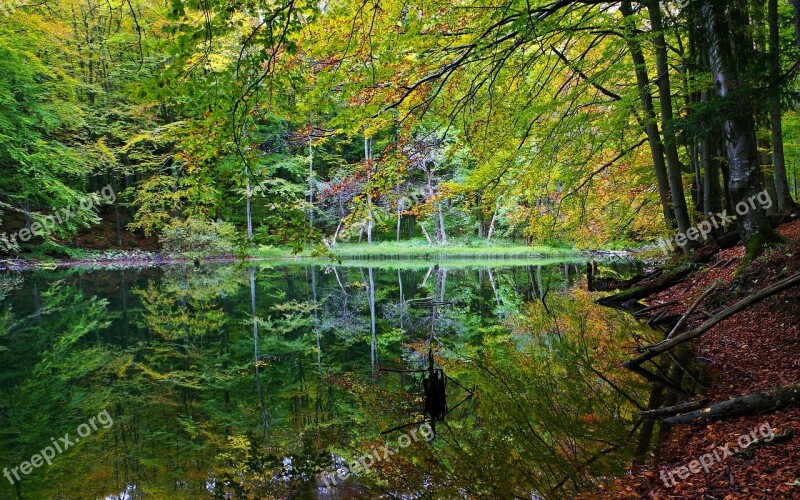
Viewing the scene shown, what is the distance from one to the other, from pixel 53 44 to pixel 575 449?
1268 inches

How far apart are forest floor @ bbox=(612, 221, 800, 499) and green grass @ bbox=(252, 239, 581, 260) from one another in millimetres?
22813

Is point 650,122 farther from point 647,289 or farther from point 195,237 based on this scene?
point 195,237

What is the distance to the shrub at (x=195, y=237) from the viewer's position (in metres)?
29.6

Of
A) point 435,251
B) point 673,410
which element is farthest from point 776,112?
point 435,251

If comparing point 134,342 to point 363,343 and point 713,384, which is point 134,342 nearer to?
point 363,343

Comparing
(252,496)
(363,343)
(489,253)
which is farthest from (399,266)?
(252,496)

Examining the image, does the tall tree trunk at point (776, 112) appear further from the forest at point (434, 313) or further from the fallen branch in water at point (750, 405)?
the fallen branch in water at point (750, 405)

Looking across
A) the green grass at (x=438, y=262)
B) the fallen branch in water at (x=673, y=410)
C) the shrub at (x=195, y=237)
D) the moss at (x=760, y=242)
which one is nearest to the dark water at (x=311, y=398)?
the fallen branch in water at (x=673, y=410)

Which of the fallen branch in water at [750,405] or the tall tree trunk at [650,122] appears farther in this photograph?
the tall tree trunk at [650,122]

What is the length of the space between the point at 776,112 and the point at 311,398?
32.6 ft

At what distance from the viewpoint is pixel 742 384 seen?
5.00 metres

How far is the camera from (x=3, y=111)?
74.0 ft

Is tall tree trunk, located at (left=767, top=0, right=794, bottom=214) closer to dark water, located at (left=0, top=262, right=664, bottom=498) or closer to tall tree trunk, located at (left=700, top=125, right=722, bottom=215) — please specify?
tall tree trunk, located at (left=700, top=125, right=722, bottom=215)

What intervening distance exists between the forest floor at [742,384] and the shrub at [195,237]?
2642 centimetres
